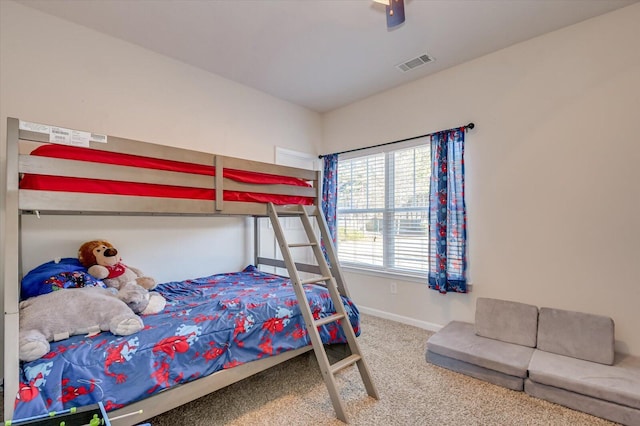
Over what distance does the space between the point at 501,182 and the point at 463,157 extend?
16.6 inches

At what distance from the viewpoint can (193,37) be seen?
2674 millimetres

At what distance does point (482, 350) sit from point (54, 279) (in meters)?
3.04

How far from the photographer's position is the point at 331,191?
4.19 metres

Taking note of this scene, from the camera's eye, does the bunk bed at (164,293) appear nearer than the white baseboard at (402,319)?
Yes

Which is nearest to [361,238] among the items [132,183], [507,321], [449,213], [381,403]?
[449,213]

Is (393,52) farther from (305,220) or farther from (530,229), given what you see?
(530,229)

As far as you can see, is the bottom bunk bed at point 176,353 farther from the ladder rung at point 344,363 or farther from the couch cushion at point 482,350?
the couch cushion at point 482,350

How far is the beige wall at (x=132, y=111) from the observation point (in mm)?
2303

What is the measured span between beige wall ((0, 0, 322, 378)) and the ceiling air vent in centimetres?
163

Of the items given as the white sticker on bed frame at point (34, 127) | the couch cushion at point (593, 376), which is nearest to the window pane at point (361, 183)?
the couch cushion at point (593, 376)

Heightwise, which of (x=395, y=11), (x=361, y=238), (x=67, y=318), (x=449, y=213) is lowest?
(x=67, y=318)

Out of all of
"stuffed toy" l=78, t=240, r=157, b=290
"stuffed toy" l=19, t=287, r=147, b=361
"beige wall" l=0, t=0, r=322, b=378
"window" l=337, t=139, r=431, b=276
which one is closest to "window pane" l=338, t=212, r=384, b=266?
"window" l=337, t=139, r=431, b=276

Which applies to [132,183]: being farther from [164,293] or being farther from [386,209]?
[386,209]

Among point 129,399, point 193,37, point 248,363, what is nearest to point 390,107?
point 193,37
